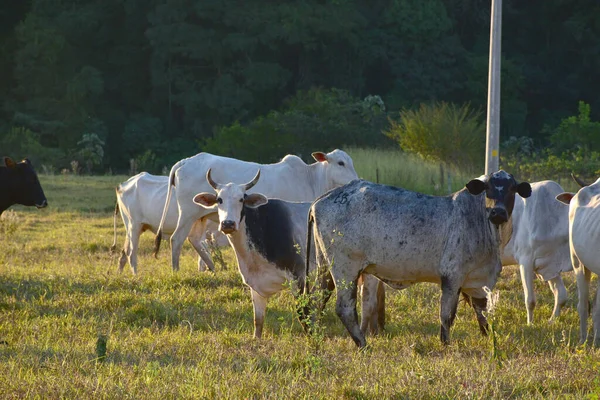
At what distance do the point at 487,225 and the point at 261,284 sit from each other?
186 cm

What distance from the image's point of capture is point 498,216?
287 inches

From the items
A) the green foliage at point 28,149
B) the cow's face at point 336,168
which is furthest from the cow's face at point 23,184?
the green foliage at point 28,149

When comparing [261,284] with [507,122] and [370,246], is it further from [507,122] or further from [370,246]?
[507,122]

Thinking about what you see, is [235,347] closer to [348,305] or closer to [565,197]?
[348,305]

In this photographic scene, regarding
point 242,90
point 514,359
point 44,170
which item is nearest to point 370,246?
point 514,359

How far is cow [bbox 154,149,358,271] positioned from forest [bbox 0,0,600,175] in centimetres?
2191

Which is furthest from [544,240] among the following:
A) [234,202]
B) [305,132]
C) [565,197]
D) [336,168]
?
[305,132]

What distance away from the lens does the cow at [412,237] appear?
7355 mm

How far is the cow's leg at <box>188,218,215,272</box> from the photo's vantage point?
39.5 ft

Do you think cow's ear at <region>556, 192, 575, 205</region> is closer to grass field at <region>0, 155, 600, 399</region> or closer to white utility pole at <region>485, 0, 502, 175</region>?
grass field at <region>0, 155, 600, 399</region>

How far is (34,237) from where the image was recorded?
15.5 meters

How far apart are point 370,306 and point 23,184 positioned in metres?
4.69

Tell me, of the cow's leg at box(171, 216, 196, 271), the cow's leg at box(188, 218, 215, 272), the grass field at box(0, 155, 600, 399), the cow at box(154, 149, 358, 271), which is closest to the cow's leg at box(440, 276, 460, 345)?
the grass field at box(0, 155, 600, 399)

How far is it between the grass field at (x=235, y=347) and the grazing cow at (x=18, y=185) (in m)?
0.76
